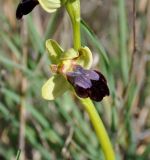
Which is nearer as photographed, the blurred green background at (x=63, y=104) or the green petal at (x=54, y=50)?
the green petal at (x=54, y=50)

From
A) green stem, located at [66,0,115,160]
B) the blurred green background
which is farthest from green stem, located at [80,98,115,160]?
the blurred green background

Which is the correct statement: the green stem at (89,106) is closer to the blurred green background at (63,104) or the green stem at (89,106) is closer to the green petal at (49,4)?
the green petal at (49,4)

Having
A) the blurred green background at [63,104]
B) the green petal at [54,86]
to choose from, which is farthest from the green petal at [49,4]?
the blurred green background at [63,104]

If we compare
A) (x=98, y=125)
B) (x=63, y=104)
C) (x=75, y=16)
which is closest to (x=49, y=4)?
(x=75, y=16)

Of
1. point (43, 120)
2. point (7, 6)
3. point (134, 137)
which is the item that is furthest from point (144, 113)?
point (7, 6)

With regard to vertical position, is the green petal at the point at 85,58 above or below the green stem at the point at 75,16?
below

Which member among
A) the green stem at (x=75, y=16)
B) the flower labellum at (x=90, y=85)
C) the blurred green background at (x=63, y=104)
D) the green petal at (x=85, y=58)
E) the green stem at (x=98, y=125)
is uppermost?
the green stem at (x=75, y=16)

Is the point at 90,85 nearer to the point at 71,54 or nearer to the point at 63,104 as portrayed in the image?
the point at 71,54
